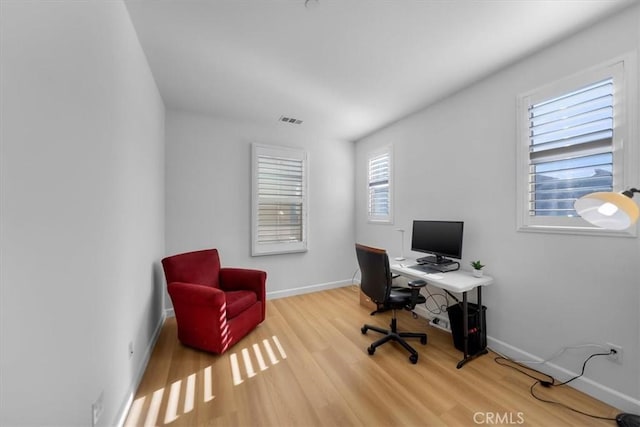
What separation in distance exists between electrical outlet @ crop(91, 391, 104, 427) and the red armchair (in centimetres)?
91

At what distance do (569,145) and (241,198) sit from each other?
354 centimetres

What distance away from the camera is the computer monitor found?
8.15 feet

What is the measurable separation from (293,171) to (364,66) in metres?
1.97

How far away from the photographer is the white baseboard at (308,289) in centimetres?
375

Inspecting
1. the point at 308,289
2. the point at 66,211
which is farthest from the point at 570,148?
the point at 308,289

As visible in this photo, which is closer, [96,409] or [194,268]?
[96,409]

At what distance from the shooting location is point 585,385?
5.80 ft

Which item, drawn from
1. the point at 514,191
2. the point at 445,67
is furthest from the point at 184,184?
the point at 514,191

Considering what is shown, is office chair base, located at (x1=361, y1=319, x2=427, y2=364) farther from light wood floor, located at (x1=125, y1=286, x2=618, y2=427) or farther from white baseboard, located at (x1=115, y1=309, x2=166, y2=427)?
white baseboard, located at (x1=115, y1=309, x2=166, y2=427)

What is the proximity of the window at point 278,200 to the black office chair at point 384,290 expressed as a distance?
66.2 inches

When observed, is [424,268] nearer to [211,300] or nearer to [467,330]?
[467,330]

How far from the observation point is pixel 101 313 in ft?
4.20

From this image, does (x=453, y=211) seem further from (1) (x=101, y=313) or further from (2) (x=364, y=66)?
(1) (x=101, y=313)

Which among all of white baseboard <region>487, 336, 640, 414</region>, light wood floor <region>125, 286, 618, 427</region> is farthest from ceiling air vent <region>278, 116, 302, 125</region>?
white baseboard <region>487, 336, 640, 414</region>
